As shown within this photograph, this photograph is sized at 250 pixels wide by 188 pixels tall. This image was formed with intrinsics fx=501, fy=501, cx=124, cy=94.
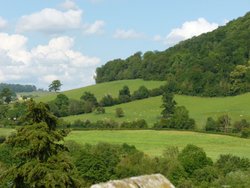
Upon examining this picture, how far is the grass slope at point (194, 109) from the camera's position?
454 ft

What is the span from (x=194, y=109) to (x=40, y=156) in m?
129

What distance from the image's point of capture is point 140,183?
10578mm

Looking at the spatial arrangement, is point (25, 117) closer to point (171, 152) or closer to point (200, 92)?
point (171, 152)

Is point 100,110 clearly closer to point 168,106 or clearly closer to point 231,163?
point 168,106

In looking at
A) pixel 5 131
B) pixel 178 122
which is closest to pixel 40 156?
pixel 5 131

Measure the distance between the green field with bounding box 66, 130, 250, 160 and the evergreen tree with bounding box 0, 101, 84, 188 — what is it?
7529 cm

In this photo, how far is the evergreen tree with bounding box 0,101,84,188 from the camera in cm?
2086

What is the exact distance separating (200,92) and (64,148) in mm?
145699

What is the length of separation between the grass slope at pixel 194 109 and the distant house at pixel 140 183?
4637 inches

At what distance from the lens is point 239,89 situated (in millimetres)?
158875

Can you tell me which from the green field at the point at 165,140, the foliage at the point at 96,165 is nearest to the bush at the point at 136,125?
the green field at the point at 165,140

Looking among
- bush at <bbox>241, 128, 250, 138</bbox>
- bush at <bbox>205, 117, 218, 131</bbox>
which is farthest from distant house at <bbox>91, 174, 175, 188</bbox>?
bush at <bbox>205, 117, 218, 131</bbox>

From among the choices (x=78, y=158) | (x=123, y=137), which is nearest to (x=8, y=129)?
(x=123, y=137)

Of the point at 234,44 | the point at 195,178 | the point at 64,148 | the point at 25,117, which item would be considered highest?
the point at 234,44
